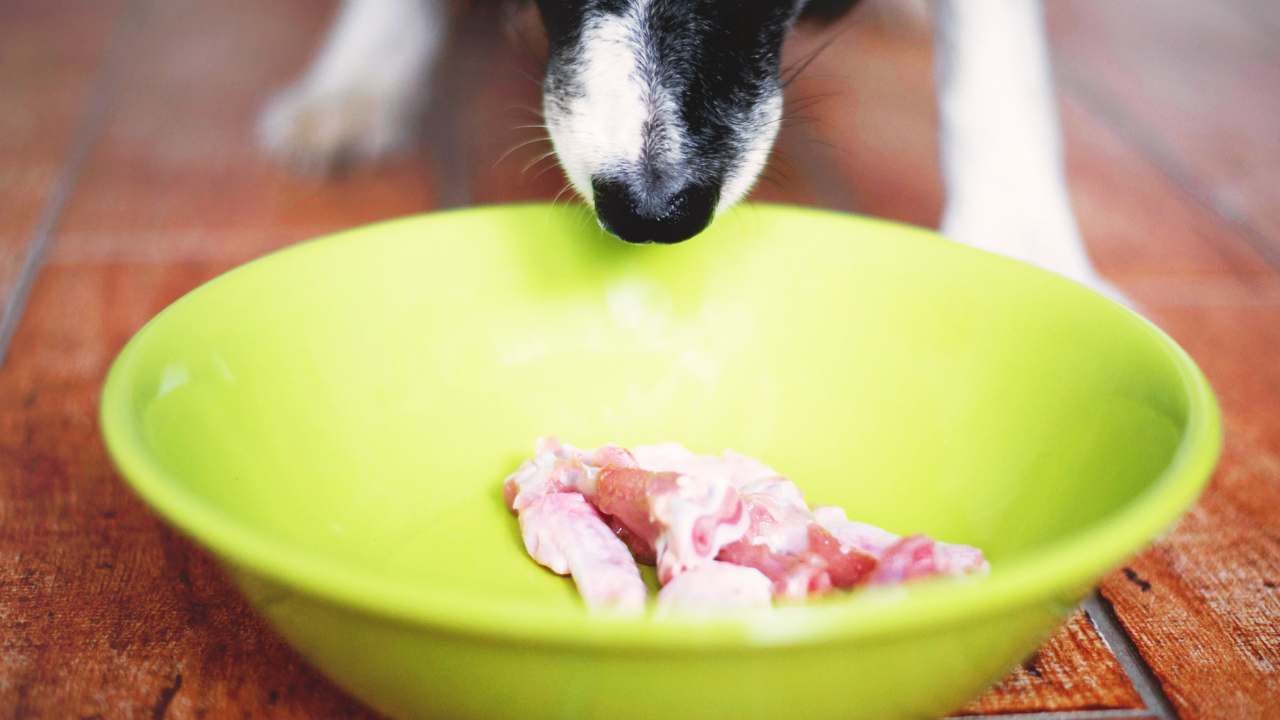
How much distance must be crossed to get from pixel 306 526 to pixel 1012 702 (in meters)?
0.40

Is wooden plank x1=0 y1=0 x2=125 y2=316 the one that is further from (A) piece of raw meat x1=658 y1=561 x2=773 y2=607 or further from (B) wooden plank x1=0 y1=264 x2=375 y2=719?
(A) piece of raw meat x1=658 y1=561 x2=773 y2=607

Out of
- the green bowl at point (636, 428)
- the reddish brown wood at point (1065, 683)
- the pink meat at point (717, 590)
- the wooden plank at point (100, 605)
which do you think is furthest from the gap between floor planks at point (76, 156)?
the reddish brown wood at point (1065, 683)

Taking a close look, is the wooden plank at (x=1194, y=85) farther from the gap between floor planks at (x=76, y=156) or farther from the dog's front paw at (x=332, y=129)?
the gap between floor planks at (x=76, y=156)

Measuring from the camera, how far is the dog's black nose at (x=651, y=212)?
0.69 meters

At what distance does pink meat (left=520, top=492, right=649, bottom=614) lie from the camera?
511mm

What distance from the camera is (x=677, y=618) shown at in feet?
1.13

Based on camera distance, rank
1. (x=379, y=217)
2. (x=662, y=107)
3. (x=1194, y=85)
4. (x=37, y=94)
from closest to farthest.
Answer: (x=662, y=107), (x=379, y=217), (x=37, y=94), (x=1194, y=85)

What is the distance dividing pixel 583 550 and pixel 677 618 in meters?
0.21

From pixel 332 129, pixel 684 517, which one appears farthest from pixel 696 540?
pixel 332 129

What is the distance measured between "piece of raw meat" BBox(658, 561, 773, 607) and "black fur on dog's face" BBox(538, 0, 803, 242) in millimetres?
279

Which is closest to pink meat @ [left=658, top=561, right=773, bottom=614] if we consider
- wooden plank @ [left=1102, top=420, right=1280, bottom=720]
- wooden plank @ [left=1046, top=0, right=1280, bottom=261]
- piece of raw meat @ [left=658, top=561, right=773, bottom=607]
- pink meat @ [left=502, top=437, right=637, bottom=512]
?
piece of raw meat @ [left=658, top=561, right=773, bottom=607]

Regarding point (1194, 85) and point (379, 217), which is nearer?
point (379, 217)

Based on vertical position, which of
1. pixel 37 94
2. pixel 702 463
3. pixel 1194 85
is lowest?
pixel 37 94

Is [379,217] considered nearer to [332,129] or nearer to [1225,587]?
[332,129]
